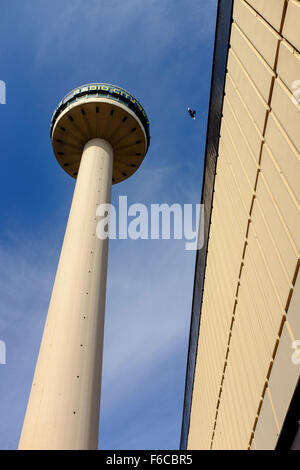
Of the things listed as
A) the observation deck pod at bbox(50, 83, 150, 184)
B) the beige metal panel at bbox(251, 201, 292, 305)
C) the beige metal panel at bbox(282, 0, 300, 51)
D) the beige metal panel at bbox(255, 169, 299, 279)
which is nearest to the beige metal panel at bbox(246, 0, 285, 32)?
the beige metal panel at bbox(282, 0, 300, 51)

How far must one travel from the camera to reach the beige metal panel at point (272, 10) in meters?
8.41

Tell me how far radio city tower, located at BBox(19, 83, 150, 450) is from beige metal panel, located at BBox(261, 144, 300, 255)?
24.1ft

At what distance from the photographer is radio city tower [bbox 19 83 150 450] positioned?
936cm

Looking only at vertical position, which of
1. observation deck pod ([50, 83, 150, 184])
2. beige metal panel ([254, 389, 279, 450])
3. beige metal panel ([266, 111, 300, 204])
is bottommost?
beige metal panel ([254, 389, 279, 450])

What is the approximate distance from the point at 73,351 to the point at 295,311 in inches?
269

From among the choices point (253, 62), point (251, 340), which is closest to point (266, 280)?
point (251, 340)

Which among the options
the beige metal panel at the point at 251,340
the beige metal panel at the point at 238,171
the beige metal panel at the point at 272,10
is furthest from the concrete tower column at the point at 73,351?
the beige metal panel at the point at 272,10

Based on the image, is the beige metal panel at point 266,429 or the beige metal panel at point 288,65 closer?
the beige metal panel at point 288,65

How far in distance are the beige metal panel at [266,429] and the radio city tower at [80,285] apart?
4844mm

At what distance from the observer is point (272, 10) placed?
8.91 meters

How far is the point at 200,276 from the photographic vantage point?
19.9 metres

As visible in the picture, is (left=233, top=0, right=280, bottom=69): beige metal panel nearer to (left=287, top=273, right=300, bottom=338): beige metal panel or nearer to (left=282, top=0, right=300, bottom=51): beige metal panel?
(left=282, top=0, right=300, bottom=51): beige metal panel

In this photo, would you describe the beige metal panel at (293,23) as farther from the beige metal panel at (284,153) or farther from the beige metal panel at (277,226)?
the beige metal panel at (277,226)
